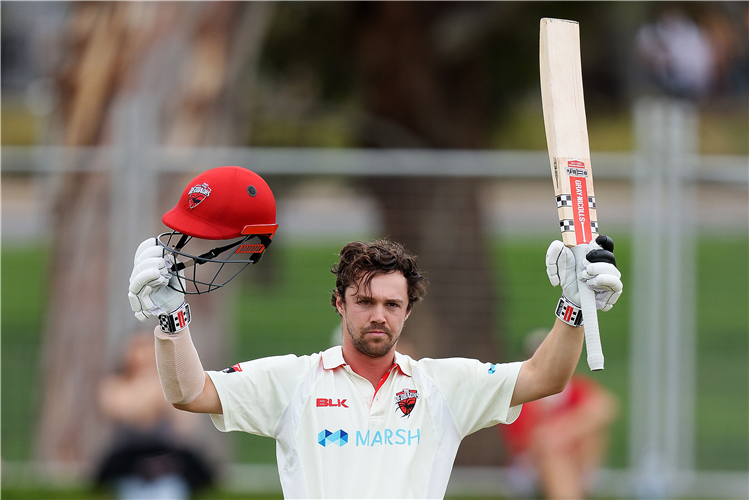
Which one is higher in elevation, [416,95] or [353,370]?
[416,95]

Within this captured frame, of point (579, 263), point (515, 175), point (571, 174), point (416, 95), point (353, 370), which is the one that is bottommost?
point (353, 370)

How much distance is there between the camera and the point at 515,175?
670cm

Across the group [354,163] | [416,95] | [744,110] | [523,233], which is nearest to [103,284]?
[354,163]

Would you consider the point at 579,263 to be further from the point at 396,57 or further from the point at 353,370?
the point at 396,57

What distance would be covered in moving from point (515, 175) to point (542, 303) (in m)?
1.24

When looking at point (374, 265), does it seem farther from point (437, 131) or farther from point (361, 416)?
point (437, 131)

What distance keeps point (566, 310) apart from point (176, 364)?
1.27 meters

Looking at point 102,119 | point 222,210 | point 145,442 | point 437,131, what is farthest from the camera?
point 437,131

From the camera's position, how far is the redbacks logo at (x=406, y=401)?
309cm

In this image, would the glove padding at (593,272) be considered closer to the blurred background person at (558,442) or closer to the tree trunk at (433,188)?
the blurred background person at (558,442)

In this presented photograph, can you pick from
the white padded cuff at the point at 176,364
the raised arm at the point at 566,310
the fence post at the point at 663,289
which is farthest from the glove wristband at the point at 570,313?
the fence post at the point at 663,289

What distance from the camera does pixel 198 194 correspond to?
3.02 meters

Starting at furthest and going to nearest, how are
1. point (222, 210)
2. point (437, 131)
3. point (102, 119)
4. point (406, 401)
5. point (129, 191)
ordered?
point (437, 131), point (102, 119), point (129, 191), point (406, 401), point (222, 210)

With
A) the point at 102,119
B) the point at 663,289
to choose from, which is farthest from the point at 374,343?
the point at 102,119
